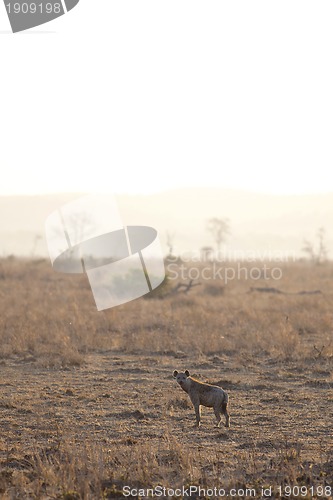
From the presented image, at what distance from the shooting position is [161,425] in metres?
10.1

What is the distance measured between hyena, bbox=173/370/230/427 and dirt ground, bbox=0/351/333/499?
23 cm

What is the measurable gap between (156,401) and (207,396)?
6.49 ft

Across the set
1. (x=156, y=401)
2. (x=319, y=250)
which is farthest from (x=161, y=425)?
(x=319, y=250)

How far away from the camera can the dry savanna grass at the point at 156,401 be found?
7348 mm

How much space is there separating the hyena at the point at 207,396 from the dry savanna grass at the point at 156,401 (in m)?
0.24

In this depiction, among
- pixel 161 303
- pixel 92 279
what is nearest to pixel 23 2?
pixel 161 303

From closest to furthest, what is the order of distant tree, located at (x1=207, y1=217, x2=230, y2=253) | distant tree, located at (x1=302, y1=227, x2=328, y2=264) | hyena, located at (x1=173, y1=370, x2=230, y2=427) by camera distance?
1. hyena, located at (x1=173, y1=370, x2=230, y2=427)
2. distant tree, located at (x1=302, y1=227, x2=328, y2=264)
3. distant tree, located at (x1=207, y1=217, x2=230, y2=253)

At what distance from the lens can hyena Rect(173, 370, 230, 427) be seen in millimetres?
9766

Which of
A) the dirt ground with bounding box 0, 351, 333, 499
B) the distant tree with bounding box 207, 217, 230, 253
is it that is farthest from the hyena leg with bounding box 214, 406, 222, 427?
the distant tree with bounding box 207, 217, 230, 253

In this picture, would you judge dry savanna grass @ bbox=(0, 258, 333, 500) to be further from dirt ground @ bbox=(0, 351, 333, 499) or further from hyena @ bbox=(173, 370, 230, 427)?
hyena @ bbox=(173, 370, 230, 427)

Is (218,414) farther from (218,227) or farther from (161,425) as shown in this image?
(218,227)

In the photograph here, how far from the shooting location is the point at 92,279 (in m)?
35.7

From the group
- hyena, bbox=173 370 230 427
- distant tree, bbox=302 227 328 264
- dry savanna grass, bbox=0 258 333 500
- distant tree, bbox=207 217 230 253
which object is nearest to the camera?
dry savanna grass, bbox=0 258 333 500

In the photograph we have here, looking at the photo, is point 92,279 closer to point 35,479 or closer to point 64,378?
point 64,378
